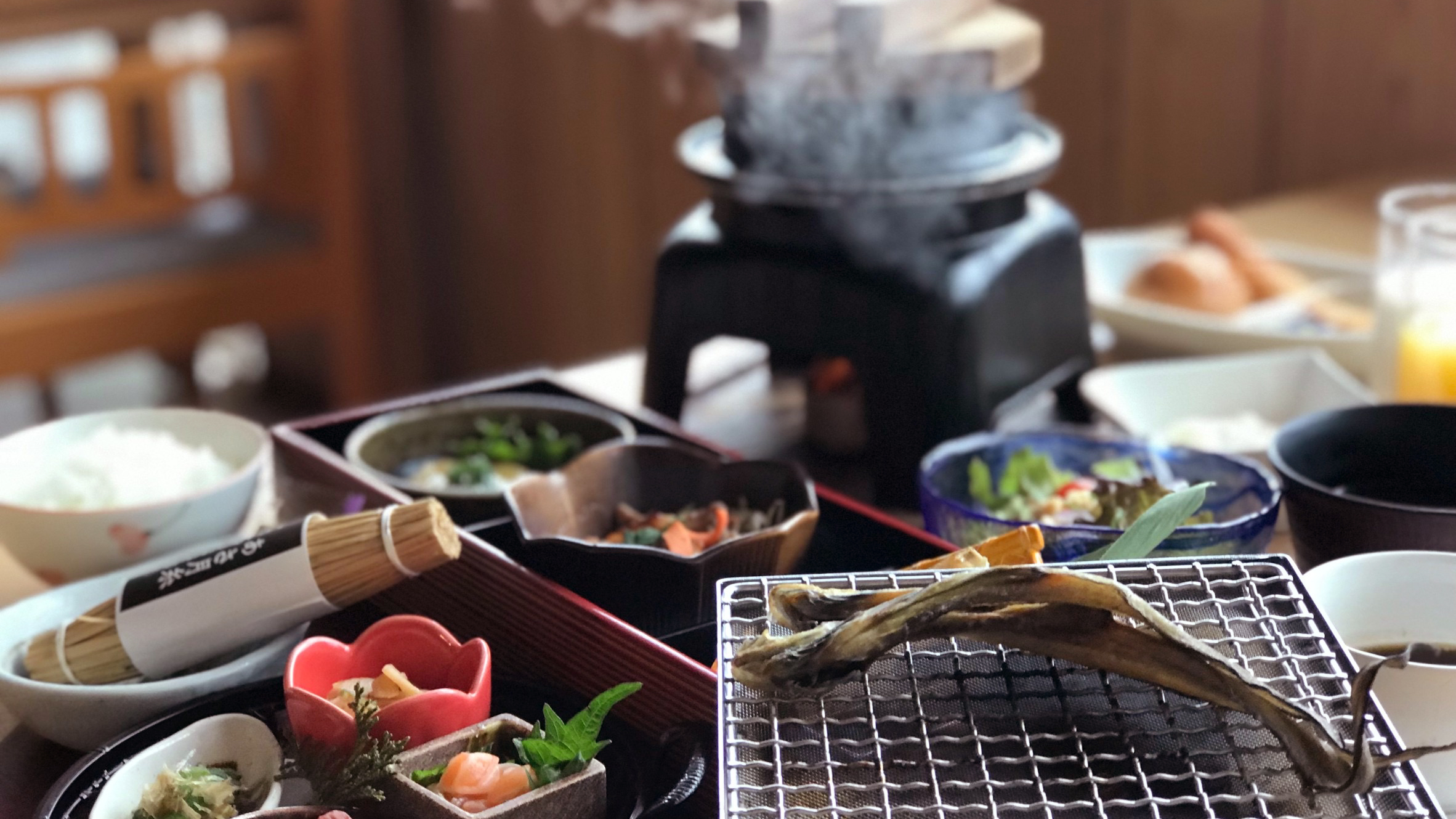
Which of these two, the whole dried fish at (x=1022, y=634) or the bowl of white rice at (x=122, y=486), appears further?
the bowl of white rice at (x=122, y=486)

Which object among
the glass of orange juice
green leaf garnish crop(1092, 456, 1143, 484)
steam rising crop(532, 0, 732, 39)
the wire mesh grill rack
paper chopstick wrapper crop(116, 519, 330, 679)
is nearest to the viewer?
the wire mesh grill rack

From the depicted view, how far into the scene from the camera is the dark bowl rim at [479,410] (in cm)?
147

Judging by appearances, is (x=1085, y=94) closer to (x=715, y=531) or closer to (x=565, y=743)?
(x=715, y=531)

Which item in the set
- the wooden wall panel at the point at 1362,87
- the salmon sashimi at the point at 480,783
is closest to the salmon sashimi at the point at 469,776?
the salmon sashimi at the point at 480,783

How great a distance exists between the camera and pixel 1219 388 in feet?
5.87

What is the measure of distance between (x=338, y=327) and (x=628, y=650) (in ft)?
10.8

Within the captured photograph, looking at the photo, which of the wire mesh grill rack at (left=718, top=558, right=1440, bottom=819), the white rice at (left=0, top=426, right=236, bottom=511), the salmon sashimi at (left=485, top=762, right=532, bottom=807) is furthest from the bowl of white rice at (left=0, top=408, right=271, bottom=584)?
the wire mesh grill rack at (left=718, top=558, right=1440, bottom=819)

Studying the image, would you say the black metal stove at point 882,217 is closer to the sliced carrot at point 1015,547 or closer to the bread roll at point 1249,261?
the sliced carrot at point 1015,547

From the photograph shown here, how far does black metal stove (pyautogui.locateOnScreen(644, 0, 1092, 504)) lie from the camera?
153 centimetres

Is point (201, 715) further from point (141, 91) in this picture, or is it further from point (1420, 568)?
point (141, 91)

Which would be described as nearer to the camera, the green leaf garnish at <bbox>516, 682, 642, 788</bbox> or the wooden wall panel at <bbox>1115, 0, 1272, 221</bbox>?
the green leaf garnish at <bbox>516, 682, 642, 788</bbox>

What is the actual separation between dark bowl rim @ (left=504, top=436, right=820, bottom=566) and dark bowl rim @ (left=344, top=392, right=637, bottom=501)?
0.09 feet

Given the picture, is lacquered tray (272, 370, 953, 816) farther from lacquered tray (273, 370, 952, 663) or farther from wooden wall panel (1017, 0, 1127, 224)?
wooden wall panel (1017, 0, 1127, 224)

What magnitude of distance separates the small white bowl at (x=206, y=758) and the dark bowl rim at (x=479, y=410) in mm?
391
